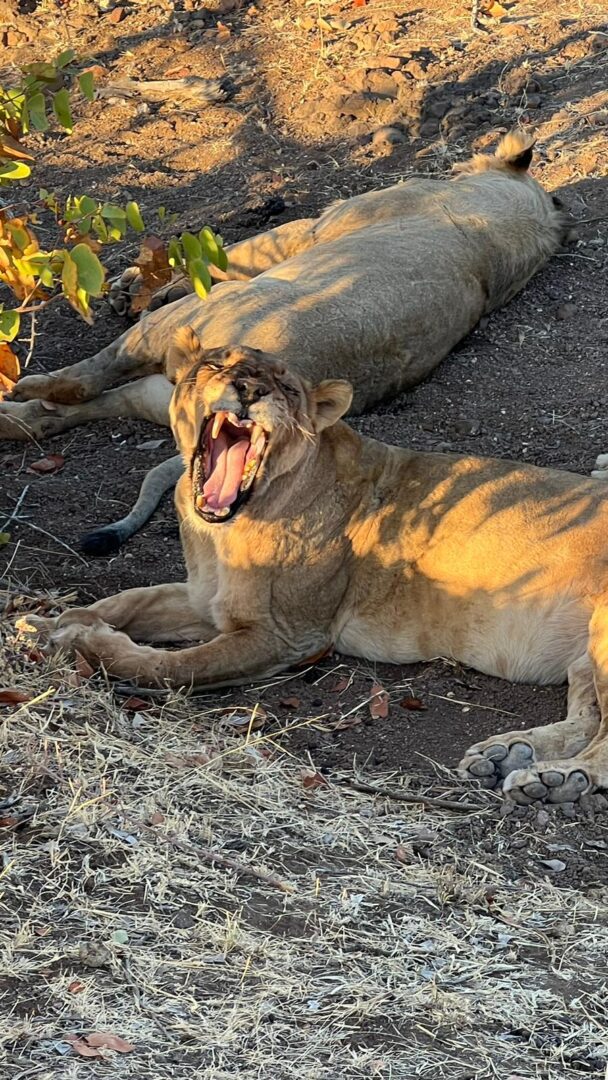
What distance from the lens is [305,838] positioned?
14.2 ft

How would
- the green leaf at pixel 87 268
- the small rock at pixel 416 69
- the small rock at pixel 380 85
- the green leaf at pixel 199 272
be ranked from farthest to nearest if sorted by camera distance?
1. the small rock at pixel 416 69
2. the small rock at pixel 380 85
3. the green leaf at pixel 199 272
4. the green leaf at pixel 87 268

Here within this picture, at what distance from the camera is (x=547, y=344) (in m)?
7.93

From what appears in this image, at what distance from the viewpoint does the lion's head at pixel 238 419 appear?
5008 mm

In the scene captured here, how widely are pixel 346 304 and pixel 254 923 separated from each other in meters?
3.69

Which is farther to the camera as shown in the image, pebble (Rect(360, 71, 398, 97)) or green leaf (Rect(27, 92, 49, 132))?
pebble (Rect(360, 71, 398, 97))

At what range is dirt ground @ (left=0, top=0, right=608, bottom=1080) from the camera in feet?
11.3

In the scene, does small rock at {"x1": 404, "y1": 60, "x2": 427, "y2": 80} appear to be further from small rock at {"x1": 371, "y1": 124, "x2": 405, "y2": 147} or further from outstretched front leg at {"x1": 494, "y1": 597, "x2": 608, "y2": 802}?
outstretched front leg at {"x1": 494, "y1": 597, "x2": 608, "y2": 802}

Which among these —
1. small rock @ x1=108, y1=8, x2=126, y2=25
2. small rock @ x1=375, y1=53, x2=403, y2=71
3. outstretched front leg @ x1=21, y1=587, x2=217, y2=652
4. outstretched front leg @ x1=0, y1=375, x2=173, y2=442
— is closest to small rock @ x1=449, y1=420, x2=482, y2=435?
outstretched front leg @ x1=0, y1=375, x2=173, y2=442

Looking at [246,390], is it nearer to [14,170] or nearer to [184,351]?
[184,351]

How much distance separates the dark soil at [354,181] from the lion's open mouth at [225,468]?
26.9 inches

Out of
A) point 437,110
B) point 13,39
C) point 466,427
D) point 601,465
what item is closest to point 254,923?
point 601,465

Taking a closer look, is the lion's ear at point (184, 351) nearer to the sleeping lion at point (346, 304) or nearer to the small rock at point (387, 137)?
the sleeping lion at point (346, 304)

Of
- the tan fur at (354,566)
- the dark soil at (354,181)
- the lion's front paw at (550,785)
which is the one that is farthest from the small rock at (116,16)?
the lion's front paw at (550,785)

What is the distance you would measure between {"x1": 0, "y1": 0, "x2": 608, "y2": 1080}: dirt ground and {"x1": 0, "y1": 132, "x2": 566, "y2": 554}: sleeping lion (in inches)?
5.5
